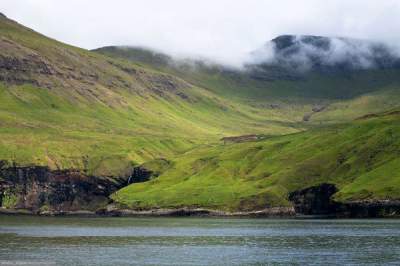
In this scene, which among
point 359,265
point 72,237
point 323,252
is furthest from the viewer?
point 72,237

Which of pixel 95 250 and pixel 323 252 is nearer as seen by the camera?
pixel 323 252

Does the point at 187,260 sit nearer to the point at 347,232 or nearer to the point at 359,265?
the point at 359,265

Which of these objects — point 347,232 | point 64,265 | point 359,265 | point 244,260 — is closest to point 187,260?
point 244,260

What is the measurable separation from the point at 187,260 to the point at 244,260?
29.7 feet

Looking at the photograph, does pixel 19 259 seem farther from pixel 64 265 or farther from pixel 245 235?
pixel 245 235

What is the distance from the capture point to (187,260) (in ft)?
424

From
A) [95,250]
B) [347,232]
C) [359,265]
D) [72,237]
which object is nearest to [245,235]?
[347,232]

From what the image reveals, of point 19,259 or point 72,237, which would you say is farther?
point 72,237

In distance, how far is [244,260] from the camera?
422ft

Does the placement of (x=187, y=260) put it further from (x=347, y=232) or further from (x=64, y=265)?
(x=347, y=232)

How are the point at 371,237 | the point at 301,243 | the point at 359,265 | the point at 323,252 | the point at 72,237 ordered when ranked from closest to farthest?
the point at 359,265
the point at 323,252
the point at 301,243
the point at 371,237
the point at 72,237

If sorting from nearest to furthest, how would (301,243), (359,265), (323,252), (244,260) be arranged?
(359,265) < (244,260) < (323,252) < (301,243)

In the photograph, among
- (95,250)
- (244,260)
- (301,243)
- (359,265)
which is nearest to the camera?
(359,265)

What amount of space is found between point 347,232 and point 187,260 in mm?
75697
